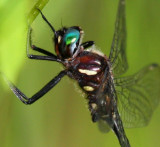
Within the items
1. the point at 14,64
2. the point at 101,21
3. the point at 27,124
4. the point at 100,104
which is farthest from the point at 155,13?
the point at 14,64

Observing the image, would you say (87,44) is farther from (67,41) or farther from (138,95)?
(138,95)

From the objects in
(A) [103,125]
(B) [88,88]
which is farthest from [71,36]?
(A) [103,125]

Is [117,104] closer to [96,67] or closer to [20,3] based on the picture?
[96,67]

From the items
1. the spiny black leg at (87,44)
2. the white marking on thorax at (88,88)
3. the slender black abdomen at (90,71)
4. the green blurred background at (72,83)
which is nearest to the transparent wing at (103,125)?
the slender black abdomen at (90,71)

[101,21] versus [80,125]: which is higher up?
[101,21]

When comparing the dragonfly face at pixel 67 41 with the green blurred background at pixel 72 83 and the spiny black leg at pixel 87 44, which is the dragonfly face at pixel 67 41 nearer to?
the spiny black leg at pixel 87 44
